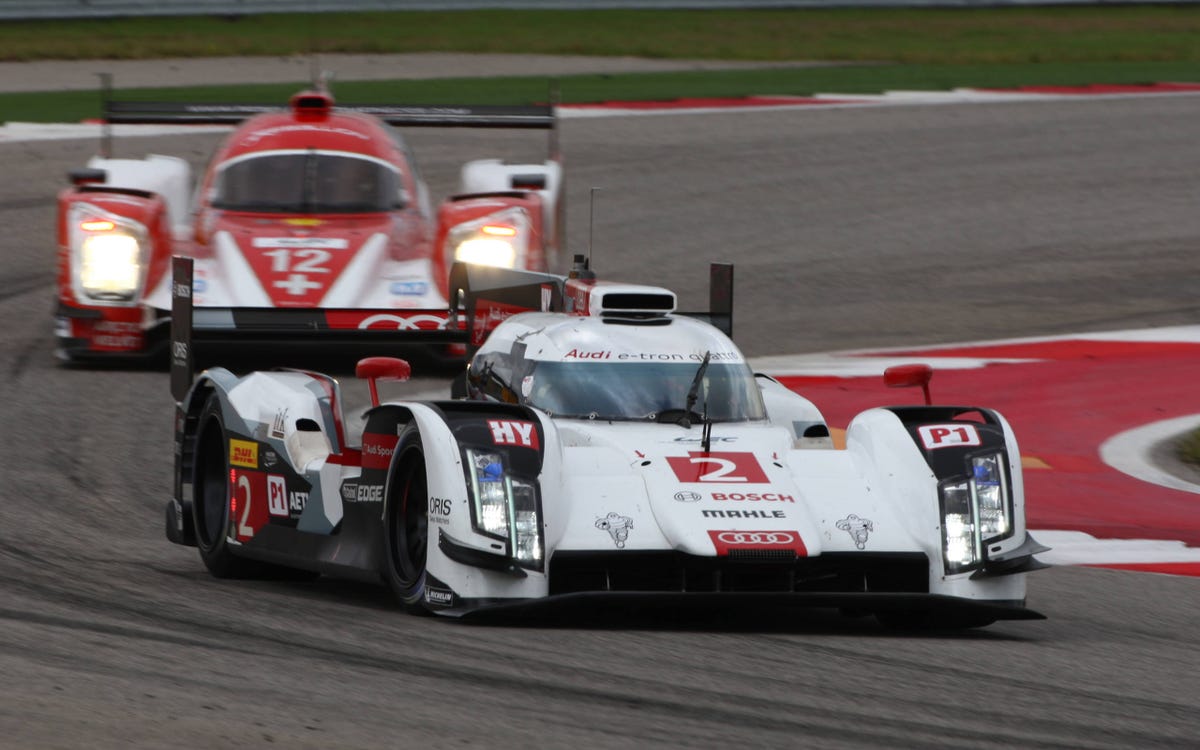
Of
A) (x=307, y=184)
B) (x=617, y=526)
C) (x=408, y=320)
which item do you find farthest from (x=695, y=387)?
(x=307, y=184)

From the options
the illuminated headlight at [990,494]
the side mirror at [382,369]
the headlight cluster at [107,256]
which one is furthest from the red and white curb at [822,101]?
the illuminated headlight at [990,494]

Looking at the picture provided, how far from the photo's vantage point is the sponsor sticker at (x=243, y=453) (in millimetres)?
7957

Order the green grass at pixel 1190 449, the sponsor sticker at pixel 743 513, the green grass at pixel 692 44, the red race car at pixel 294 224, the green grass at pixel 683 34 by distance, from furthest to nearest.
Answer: the green grass at pixel 683 34 < the green grass at pixel 692 44 < the red race car at pixel 294 224 < the green grass at pixel 1190 449 < the sponsor sticker at pixel 743 513

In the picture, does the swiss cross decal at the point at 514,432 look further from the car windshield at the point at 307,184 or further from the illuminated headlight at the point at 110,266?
the car windshield at the point at 307,184

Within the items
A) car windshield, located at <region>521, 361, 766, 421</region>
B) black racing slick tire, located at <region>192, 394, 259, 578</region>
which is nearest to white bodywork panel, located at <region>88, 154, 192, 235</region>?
black racing slick tire, located at <region>192, 394, 259, 578</region>

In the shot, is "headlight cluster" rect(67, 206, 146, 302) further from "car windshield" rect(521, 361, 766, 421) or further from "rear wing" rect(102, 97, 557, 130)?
"car windshield" rect(521, 361, 766, 421)

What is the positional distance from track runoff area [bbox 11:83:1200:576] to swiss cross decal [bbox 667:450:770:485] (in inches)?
95.3

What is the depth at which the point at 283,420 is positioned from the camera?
783 cm

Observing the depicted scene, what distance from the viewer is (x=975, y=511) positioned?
6.95 metres

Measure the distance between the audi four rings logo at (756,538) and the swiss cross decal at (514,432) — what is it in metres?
0.69

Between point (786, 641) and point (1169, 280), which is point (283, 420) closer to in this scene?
point (786, 641)

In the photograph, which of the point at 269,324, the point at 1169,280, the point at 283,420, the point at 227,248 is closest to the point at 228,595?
the point at 283,420

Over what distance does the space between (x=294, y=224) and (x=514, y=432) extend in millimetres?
6848

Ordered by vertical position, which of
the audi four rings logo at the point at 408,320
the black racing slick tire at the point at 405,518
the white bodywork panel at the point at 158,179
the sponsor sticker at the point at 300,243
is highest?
the white bodywork panel at the point at 158,179
